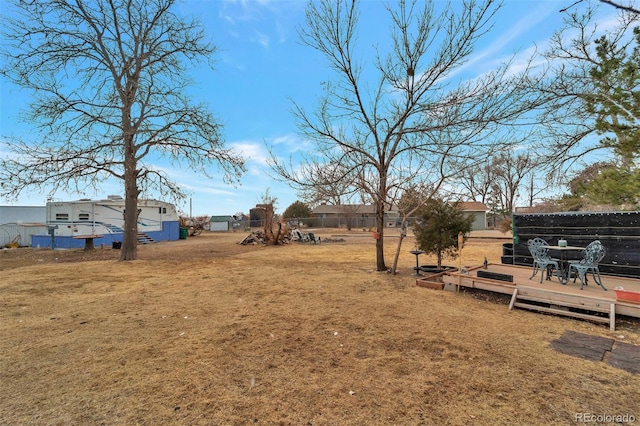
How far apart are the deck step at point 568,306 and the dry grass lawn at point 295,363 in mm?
166

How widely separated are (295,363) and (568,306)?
4.68 meters

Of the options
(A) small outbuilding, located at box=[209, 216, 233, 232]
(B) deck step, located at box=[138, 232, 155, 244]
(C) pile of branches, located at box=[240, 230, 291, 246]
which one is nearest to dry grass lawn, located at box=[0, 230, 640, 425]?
(C) pile of branches, located at box=[240, 230, 291, 246]

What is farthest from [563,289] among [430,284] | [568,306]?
[430,284]

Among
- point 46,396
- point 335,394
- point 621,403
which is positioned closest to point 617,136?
point 621,403

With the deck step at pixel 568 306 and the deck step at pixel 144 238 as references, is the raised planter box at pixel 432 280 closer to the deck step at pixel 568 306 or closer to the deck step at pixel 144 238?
the deck step at pixel 568 306

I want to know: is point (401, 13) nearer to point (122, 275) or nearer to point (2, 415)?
point (2, 415)

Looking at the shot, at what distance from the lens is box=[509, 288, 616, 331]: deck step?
4.47 meters

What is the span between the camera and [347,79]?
27.3ft

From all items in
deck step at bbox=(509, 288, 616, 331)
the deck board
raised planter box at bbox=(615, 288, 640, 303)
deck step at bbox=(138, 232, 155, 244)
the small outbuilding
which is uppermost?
the small outbuilding

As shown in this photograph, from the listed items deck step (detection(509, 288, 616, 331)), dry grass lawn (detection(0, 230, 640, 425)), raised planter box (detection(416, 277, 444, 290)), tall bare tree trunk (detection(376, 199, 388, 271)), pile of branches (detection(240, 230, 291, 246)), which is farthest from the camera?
pile of branches (detection(240, 230, 291, 246))

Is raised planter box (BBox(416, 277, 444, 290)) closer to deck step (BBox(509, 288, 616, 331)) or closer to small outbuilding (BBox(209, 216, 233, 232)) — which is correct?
deck step (BBox(509, 288, 616, 331))

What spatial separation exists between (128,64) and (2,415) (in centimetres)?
1237

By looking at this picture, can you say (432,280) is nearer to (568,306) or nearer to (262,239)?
(568,306)

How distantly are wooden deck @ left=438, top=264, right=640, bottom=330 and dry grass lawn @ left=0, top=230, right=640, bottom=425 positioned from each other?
0.82 feet
